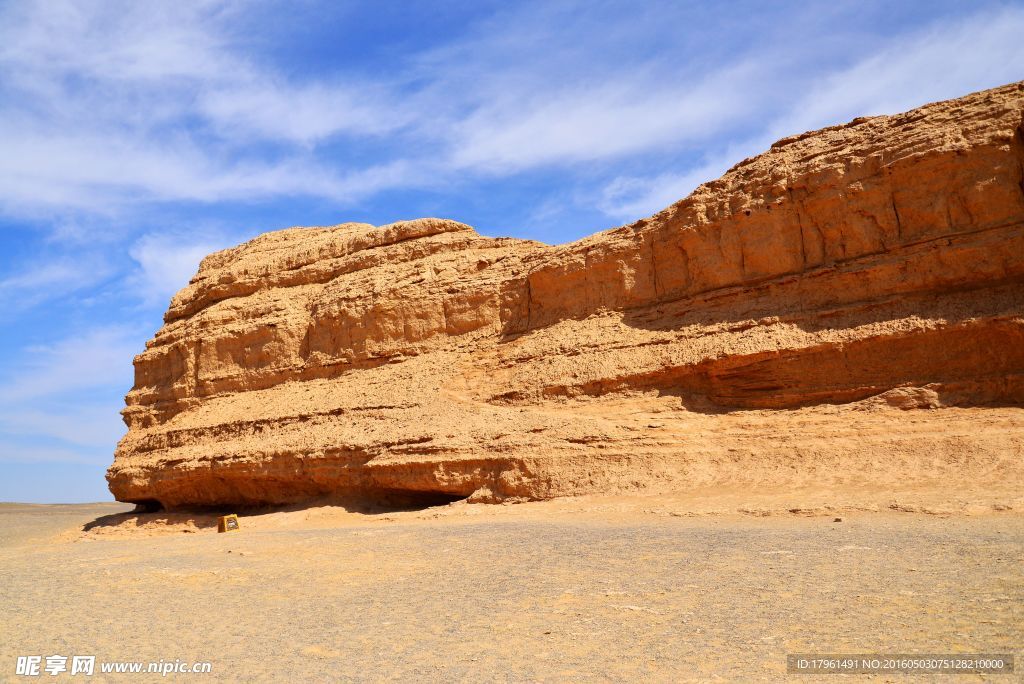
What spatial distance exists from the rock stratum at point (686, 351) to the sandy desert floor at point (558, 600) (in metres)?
3.07

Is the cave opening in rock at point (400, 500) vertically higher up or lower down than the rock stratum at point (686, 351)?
lower down

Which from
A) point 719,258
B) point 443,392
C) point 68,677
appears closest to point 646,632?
point 68,677

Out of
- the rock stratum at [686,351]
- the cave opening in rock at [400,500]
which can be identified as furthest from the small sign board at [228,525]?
the cave opening in rock at [400,500]

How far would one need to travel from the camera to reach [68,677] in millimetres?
5461

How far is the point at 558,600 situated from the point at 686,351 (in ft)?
33.5

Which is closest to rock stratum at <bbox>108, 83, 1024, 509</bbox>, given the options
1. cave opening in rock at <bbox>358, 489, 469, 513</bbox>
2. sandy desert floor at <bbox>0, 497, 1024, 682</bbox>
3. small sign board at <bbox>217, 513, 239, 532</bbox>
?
cave opening in rock at <bbox>358, 489, 469, 513</bbox>

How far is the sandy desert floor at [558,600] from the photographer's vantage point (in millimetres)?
5215

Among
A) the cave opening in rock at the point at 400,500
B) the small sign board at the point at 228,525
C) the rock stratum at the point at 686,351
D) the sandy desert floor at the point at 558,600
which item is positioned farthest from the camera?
the small sign board at the point at 228,525

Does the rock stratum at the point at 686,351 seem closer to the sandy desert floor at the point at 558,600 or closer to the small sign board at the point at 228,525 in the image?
the small sign board at the point at 228,525

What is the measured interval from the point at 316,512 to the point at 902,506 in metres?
13.1

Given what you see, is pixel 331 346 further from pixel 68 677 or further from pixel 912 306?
pixel 68 677

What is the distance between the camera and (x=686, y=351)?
53.8 feet

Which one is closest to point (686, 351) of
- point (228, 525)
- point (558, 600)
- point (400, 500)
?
point (400, 500)

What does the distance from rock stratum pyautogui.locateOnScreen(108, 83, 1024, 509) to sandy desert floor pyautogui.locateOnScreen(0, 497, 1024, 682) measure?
3.07 meters
